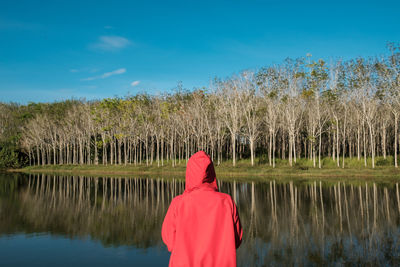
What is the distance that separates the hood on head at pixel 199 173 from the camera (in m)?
3.24

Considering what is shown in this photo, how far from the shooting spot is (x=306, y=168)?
117 feet

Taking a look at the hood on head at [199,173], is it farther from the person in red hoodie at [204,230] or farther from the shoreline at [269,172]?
the shoreline at [269,172]

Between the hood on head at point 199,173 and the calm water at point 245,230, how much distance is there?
534 centimetres

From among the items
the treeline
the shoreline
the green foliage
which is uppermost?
the treeline

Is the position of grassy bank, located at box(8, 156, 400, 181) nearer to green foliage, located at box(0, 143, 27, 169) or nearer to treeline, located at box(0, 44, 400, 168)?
treeline, located at box(0, 44, 400, 168)

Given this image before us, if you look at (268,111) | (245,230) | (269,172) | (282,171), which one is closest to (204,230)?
(245,230)

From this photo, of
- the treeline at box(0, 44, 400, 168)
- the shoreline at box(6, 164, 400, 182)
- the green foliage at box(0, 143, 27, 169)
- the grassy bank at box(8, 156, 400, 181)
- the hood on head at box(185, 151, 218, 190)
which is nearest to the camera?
the hood on head at box(185, 151, 218, 190)

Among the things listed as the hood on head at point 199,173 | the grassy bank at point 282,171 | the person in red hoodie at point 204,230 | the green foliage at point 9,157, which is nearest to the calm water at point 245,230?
the person in red hoodie at point 204,230

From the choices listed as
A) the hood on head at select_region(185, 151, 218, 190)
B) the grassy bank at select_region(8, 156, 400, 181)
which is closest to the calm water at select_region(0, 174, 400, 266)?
the hood on head at select_region(185, 151, 218, 190)

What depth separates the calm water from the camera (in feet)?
27.7

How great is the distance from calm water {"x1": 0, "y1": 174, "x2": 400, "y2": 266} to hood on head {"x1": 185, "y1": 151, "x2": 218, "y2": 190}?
5.34 metres

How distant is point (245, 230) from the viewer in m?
11.0

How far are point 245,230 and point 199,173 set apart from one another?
845cm

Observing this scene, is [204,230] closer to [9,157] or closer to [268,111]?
[268,111]
